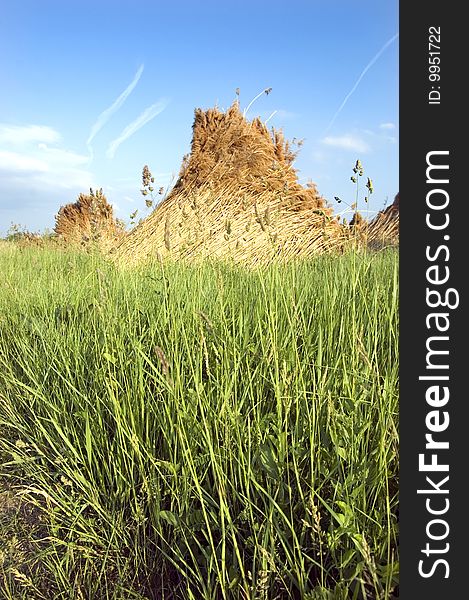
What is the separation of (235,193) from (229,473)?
12.7 feet

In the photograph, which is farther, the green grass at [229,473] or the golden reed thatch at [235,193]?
the golden reed thatch at [235,193]

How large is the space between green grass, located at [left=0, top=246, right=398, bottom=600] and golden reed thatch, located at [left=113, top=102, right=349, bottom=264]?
255 centimetres

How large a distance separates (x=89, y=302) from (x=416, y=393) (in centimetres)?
195

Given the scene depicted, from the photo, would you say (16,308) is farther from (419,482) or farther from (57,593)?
(419,482)

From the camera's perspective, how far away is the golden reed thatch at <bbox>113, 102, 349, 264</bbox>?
15.6ft

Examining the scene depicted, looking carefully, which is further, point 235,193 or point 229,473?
point 235,193

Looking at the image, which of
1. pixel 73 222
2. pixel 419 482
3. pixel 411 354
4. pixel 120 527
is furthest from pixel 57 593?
pixel 73 222

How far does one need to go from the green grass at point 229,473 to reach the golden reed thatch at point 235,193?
255 cm

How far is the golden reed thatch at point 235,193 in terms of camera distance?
4.77m

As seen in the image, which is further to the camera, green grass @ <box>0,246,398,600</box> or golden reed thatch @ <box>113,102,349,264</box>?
golden reed thatch @ <box>113,102,349,264</box>

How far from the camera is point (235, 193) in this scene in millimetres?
5141

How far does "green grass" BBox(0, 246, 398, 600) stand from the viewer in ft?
4.15

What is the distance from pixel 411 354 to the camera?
1.21 meters

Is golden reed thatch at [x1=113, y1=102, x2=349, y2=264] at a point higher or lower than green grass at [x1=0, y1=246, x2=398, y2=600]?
higher
